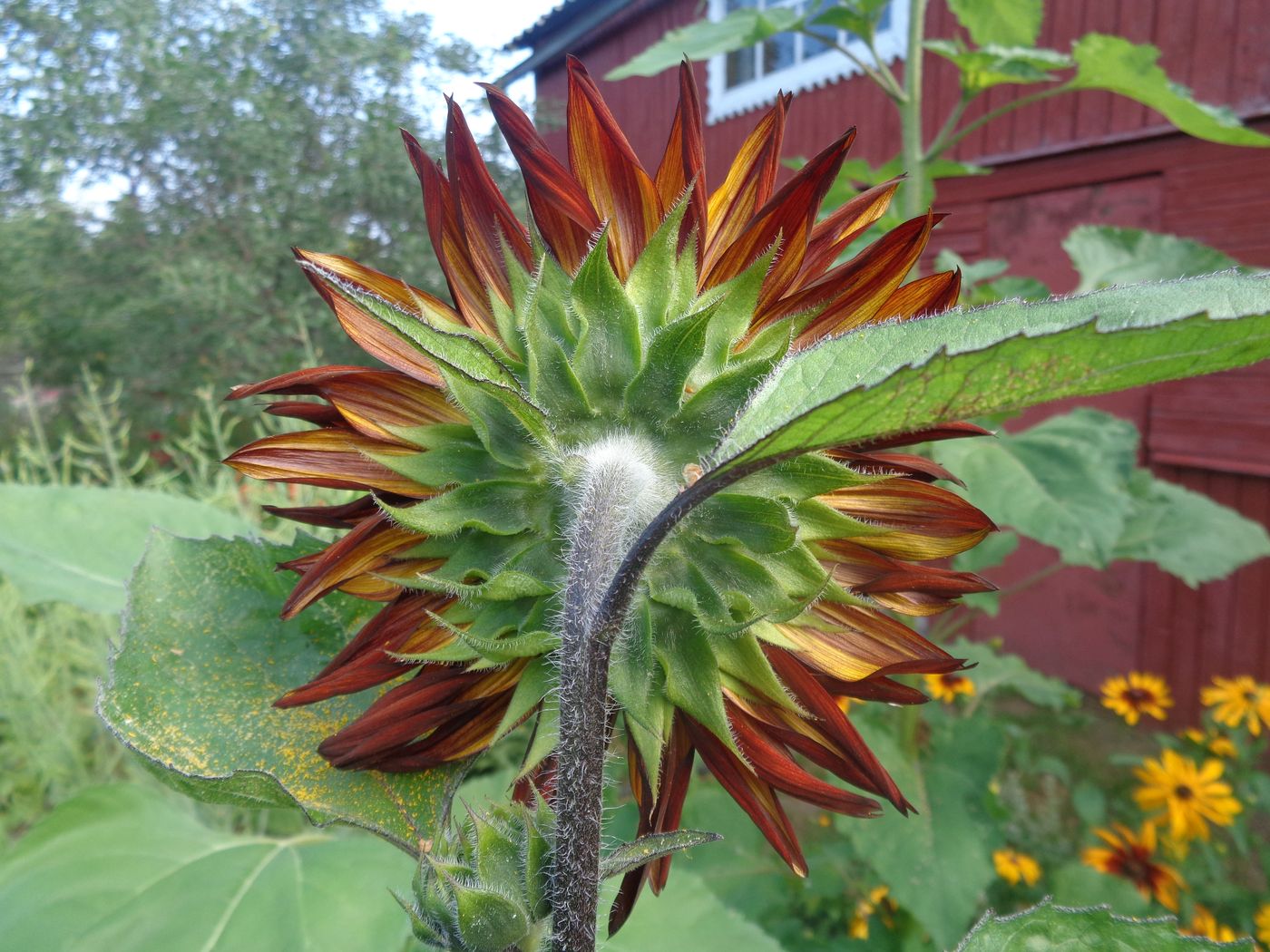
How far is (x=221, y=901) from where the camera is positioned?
0.77 meters

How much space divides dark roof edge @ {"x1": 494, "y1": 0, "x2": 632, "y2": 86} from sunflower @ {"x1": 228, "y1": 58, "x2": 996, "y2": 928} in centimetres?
664

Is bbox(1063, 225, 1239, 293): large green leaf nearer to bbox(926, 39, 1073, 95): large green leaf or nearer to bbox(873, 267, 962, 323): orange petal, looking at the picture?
bbox(926, 39, 1073, 95): large green leaf

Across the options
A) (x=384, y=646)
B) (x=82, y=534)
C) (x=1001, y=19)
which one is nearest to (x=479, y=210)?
(x=384, y=646)

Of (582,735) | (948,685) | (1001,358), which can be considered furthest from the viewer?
(948,685)

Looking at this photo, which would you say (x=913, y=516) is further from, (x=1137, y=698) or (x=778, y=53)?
(x=778, y=53)

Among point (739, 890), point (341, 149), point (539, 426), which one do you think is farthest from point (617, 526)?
point (341, 149)

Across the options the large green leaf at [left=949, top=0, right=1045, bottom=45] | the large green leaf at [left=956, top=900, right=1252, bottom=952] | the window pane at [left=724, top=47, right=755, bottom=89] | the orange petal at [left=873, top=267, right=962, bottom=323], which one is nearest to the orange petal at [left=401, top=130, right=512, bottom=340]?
the orange petal at [left=873, top=267, right=962, bottom=323]

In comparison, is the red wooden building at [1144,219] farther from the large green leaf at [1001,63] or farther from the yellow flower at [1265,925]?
the large green leaf at [1001,63]

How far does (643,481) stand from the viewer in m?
0.44

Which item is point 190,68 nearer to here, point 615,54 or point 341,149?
point 341,149

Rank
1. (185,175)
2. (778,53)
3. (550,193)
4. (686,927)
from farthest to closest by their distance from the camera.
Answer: (185,175), (778,53), (686,927), (550,193)

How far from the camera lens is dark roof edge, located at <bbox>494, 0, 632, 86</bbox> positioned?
275 inches

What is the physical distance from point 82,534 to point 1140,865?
2.09 m

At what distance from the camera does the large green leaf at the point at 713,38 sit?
1323 mm
